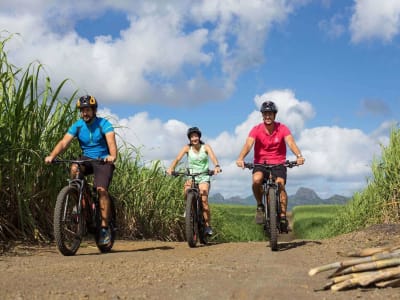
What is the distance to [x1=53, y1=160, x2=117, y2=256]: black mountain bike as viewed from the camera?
626 centimetres

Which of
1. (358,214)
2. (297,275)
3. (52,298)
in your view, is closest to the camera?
(52,298)

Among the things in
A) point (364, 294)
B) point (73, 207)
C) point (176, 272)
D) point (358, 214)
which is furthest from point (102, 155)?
point (358, 214)

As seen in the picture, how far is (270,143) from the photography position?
7.62 metres

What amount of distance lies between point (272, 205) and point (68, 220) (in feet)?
8.77

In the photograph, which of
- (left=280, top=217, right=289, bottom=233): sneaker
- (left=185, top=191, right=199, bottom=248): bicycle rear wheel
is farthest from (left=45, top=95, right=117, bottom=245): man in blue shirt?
(left=280, top=217, right=289, bottom=233): sneaker

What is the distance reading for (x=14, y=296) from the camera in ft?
12.9

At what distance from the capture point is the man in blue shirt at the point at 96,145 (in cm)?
676

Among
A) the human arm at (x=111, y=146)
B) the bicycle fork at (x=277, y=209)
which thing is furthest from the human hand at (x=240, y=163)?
the human arm at (x=111, y=146)

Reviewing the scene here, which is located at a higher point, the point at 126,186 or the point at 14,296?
the point at 126,186

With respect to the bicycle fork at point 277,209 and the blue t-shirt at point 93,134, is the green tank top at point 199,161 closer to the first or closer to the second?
the bicycle fork at point 277,209

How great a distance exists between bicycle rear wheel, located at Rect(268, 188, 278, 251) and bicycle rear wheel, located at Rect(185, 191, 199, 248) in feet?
4.20

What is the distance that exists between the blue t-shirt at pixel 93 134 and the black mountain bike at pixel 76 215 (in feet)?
0.72

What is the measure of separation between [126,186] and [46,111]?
2808 millimetres

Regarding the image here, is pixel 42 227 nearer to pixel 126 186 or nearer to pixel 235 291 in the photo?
pixel 126 186
